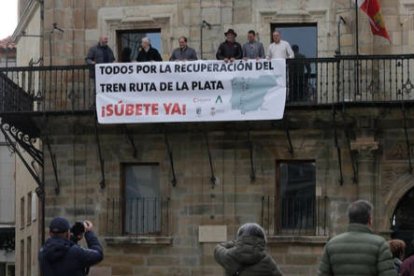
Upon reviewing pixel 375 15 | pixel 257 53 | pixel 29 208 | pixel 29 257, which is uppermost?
pixel 375 15

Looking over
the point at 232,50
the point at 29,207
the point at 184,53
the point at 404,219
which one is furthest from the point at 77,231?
the point at 29,207

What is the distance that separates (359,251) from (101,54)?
18.4 metres

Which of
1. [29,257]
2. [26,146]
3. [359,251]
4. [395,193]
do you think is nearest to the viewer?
[359,251]

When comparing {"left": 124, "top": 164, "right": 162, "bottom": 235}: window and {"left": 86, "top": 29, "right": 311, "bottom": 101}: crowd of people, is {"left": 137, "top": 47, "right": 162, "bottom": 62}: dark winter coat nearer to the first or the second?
{"left": 86, "top": 29, "right": 311, "bottom": 101}: crowd of people

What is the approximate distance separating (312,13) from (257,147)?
3.13 metres

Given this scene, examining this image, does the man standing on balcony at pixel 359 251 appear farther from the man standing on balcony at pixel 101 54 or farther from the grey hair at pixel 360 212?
the man standing on balcony at pixel 101 54

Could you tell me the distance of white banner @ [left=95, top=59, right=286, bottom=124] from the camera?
2884cm

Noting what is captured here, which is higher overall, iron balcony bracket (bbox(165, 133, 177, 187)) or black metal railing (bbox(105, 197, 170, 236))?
iron balcony bracket (bbox(165, 133, 177, 187))

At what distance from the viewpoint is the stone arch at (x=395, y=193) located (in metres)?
29.1

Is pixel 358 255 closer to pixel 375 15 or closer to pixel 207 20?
A: pixel 375 15

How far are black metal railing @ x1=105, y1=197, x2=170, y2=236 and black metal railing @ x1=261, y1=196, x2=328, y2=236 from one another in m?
2.21

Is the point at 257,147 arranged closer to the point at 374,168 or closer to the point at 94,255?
the point at 374,168

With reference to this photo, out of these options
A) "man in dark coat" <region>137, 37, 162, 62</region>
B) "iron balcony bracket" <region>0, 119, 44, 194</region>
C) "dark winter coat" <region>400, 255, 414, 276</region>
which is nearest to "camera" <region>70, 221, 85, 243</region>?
"dark winter coat" <region>400, 255, 414, 276</region>

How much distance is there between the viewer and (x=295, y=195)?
30.0 metres
